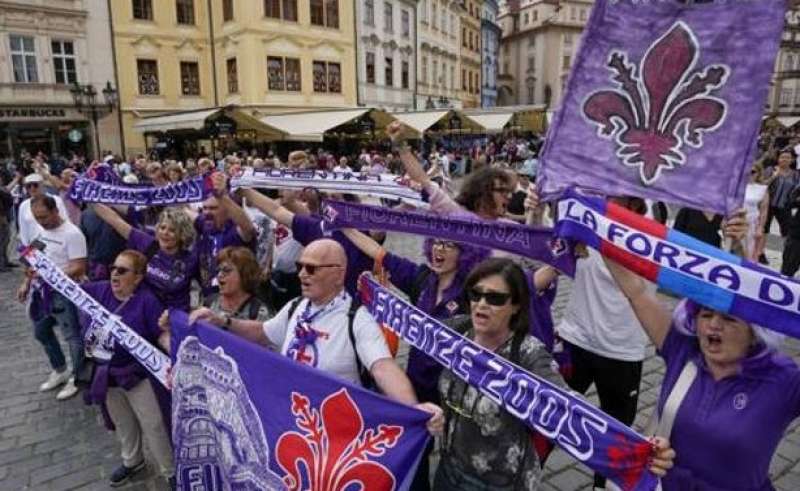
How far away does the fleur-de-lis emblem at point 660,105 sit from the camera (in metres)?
2.22

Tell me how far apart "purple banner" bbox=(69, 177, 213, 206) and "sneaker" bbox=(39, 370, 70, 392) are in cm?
186

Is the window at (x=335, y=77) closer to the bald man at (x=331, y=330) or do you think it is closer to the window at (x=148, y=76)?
the window at (x=148, y=76)

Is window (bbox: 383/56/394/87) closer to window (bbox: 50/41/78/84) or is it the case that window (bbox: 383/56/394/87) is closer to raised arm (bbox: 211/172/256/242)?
window (bbox: 50/41/78/84)

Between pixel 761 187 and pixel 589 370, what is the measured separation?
4.52 metres

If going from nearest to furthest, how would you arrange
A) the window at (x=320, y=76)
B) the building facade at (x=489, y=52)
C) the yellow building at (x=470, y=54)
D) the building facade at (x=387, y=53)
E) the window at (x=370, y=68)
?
the window at (x=320, y=76) < the building facade at (x=387, y=53) < the window at (x=370, y=68) < the yellow building at (x=470, y=54) < the building facade at (x=489, y=52)

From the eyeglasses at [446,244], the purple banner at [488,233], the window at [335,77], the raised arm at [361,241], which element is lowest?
the raised arm at [361,241]

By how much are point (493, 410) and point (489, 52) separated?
220ft

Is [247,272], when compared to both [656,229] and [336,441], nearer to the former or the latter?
[336,441]

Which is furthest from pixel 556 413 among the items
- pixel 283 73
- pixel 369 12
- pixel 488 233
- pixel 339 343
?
pixel 369 12

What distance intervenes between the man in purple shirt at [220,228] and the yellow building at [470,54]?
47623 mm

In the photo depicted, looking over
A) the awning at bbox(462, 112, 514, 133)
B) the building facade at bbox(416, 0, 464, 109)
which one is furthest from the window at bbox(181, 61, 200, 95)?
the awning at bbox(462, 112, 514, 133)

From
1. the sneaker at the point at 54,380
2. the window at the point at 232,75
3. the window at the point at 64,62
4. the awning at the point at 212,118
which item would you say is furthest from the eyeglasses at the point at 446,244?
the window at the point at 64,62

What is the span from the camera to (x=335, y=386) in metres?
2.53

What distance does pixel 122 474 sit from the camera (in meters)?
3.92
